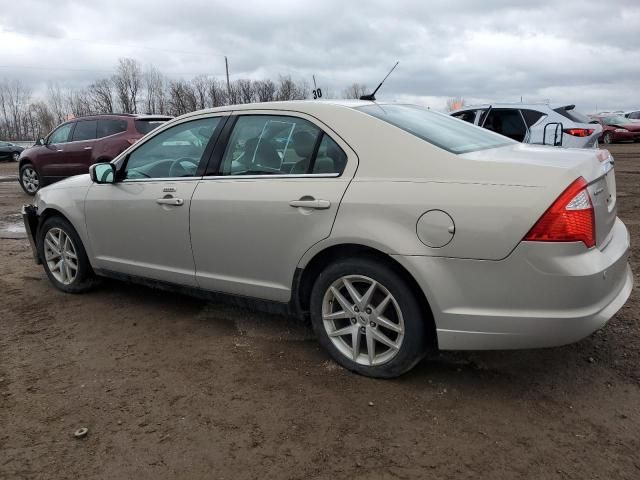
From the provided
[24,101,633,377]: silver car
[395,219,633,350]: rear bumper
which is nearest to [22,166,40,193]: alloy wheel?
[24,101,633,377]: silver car

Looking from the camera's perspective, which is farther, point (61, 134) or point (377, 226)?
point (61, 134)

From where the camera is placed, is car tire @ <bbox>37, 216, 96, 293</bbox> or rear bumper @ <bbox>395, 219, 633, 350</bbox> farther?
car tire @ <bbox>37, 216, 96, 293</bbox>

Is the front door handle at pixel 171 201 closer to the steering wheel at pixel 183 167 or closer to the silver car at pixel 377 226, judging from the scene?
the silver car at pixel 377 226

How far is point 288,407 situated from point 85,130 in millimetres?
9937

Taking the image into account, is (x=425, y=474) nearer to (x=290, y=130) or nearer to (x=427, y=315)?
(x=427, y=315)

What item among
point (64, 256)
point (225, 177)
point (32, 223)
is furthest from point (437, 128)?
point (32, 223)

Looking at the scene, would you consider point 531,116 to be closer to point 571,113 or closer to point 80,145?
point 571,113

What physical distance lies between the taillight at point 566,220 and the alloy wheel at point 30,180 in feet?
39.1

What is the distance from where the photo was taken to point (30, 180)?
12172mm

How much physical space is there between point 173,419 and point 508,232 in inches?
75.0

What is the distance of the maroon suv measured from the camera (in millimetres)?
10531

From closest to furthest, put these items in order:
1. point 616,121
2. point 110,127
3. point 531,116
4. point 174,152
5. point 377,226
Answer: point 377,226 → point 174,152 → point 531,116 → point 110,127 → point 616,121

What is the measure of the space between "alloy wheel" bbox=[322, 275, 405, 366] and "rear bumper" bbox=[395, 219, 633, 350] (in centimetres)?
27

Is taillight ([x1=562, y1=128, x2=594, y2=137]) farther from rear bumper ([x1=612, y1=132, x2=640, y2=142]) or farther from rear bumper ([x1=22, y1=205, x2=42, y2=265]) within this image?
rear bumper ([x1=612, y1=132, x2=640, y2=142])
